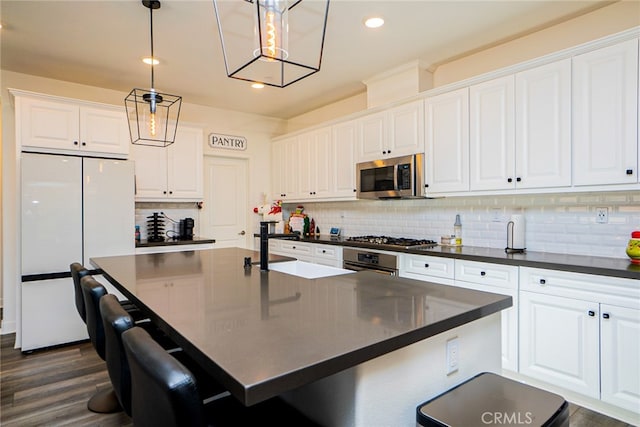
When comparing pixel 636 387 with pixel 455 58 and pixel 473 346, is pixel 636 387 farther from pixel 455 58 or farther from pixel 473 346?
pixel 455 58

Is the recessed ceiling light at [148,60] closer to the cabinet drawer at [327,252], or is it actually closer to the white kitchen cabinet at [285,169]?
the white kitchen cabinet at [285,169]

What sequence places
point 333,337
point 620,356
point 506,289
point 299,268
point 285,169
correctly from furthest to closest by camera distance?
1. point 285,169
2. point 506,289
3. point 299,268
4. point 620,356
5. point 333,337

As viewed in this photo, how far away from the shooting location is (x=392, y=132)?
378cm

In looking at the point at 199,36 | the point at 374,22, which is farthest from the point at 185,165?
the point at 374,22

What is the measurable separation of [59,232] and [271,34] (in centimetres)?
316

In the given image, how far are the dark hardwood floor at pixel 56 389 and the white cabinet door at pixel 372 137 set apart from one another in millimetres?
2688

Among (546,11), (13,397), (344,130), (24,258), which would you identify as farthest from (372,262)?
(24,258)

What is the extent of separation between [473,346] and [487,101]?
2295mm

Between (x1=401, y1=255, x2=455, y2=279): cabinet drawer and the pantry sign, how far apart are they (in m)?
3.14

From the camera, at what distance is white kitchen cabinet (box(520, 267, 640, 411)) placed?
209cm

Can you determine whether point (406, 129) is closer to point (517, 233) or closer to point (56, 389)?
point (517, 233)

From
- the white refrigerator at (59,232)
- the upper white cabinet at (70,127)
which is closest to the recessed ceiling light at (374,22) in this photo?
the upper white cabinet at (70,127)

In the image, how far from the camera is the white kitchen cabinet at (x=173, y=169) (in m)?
4.25

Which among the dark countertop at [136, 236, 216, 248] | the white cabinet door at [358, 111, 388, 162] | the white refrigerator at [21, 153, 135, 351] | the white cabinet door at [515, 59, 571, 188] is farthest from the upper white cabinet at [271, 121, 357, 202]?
the white refrigerator at [21, 153, 135, 351]
